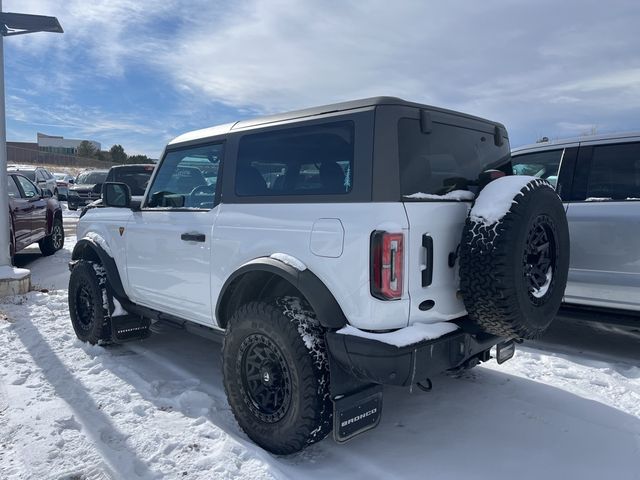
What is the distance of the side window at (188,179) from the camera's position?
3.74 m

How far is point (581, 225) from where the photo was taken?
4734 mm

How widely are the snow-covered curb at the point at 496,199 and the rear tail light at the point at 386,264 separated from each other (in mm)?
504

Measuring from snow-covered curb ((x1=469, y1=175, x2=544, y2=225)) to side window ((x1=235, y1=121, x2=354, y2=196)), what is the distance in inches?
28.4

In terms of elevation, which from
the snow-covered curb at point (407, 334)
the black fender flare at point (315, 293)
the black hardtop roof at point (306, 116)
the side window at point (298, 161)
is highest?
the black hardtop roof at point (306, 116)

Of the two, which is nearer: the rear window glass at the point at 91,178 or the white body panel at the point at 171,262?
the white body panel at the point at 171,262

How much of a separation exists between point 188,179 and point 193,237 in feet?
2.11

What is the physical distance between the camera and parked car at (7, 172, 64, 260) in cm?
901

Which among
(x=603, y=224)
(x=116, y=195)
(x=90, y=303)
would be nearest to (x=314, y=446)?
(x=116, y=195)

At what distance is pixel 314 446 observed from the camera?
3.20m

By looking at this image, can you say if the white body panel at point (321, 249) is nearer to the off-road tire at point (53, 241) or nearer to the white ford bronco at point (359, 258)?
the white ford bronco at point (359, 258)

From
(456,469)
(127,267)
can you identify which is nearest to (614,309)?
(456,469)

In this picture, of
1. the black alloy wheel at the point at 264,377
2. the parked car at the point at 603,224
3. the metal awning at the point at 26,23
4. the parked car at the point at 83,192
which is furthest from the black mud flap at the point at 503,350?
the parked car at the point at 83,192

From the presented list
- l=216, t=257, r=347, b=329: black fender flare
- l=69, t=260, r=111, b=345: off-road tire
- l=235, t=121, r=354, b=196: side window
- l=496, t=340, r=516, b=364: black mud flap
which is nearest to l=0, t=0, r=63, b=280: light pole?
l=69, t=260, r=111, b=345: off-road tire

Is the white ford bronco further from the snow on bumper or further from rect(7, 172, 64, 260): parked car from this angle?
rect(7, 172, 64, 260): parked car
